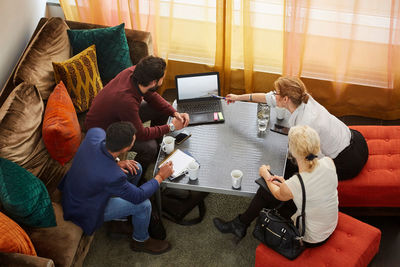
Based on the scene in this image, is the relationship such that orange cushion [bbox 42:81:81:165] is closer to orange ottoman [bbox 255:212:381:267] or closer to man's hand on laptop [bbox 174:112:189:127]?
man's hand on laptop [bbox 174:112:189:127]

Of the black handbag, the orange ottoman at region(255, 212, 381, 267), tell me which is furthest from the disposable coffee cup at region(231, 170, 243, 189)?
the orange ottoman at region(255, 212, 381, 267)

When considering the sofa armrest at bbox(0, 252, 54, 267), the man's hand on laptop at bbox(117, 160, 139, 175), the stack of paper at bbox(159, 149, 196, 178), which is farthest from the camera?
the man's hand on laptop at bbox(117, 160, 139, 175)

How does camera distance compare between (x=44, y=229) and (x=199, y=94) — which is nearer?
(x=44, y=229)

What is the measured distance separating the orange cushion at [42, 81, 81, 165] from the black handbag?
1.30 m

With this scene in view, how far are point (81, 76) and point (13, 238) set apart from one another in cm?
138

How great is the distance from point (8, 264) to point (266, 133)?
5.45ft

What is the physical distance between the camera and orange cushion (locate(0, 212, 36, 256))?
196cm

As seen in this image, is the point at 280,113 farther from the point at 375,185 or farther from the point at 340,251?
the point at 340,251

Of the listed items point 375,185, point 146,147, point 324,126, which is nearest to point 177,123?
point 146,147

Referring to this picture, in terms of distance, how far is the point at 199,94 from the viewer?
2963 millimetres

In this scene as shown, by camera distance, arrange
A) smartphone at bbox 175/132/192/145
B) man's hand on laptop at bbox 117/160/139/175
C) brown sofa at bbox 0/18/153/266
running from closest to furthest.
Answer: brown sofa at bbox 0/18/153/266, man's hand on laptop at bbox 117/160/139/175, smartphone at bbox 175/132/192/145

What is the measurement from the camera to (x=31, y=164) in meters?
2.55

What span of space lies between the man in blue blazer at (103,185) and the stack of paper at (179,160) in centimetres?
7

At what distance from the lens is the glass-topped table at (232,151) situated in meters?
2.43
